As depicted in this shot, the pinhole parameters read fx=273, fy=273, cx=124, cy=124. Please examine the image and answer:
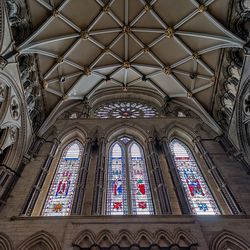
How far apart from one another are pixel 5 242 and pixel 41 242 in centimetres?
94

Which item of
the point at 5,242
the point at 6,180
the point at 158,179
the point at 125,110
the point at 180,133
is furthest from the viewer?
the point at 125,110

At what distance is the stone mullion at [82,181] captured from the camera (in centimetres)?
881

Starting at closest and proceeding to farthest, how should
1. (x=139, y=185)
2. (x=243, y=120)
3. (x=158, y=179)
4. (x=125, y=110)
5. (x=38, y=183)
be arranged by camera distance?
(x=38, y=183) → (x=158, y=179) → (x=139, y=185) → (x=243, y=120) → (x=125, y=110)

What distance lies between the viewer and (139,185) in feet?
33.4

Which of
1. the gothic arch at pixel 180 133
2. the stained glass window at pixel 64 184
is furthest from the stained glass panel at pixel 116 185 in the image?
the gothic arch at pixel 180 133

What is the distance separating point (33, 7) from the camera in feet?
35.3

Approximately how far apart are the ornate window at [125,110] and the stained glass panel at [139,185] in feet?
12.4

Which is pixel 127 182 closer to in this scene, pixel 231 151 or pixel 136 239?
pixel 136 239

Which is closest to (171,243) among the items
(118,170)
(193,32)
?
(118,170)

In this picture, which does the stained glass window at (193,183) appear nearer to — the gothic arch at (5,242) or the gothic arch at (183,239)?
the gothic arch at (183,239)

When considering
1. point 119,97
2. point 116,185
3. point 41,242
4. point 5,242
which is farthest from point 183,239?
point 119,97

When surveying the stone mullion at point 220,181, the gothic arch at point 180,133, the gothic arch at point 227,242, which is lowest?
the gothic arch at point 227,242

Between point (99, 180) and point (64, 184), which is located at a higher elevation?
point (64, 184)

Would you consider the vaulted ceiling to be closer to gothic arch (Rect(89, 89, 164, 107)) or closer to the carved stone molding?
gothic arch (Rect(89, 89, 164, 107))
